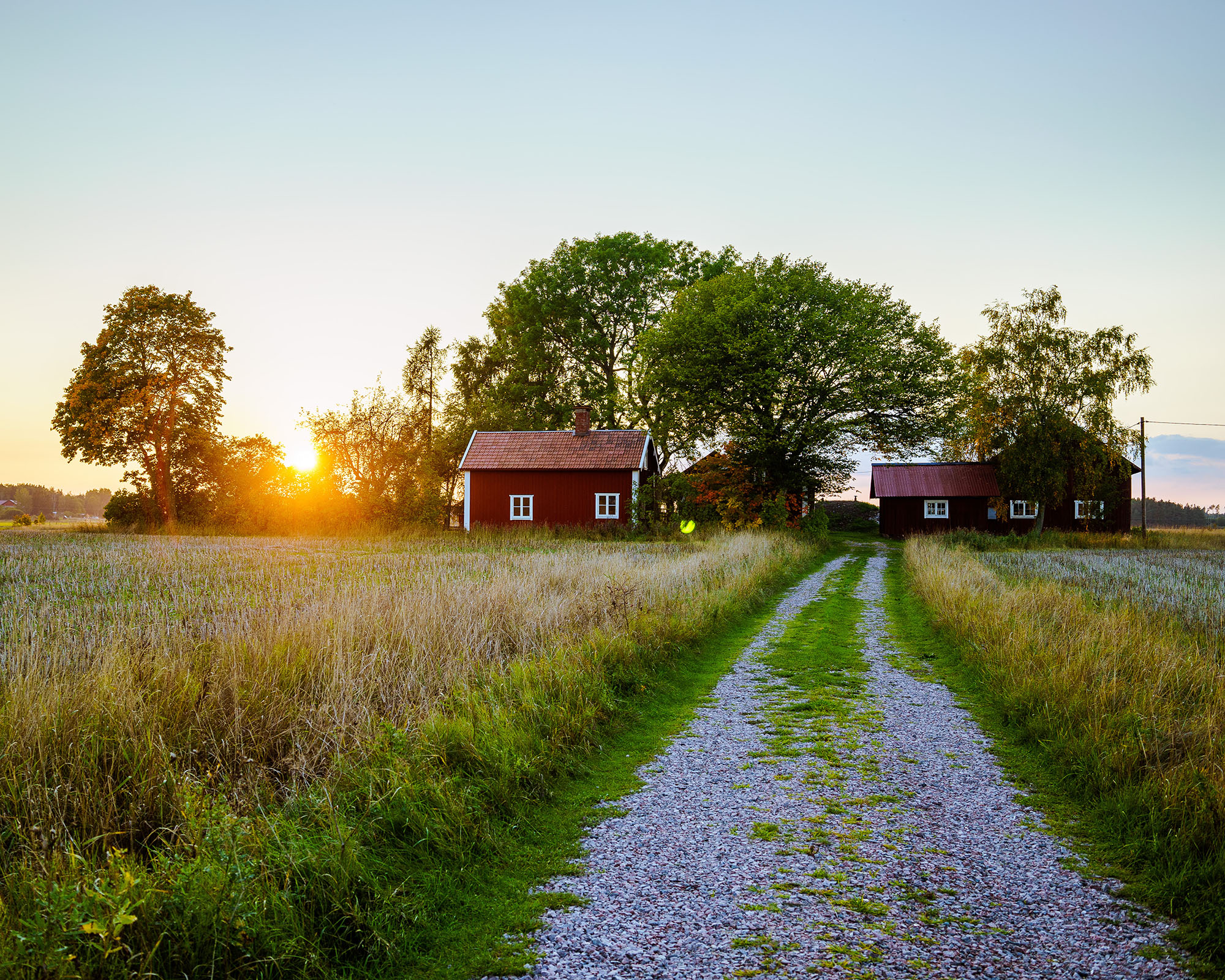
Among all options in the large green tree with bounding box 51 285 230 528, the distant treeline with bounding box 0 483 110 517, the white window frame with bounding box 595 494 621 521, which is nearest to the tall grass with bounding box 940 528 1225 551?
the white window frame with bounding box 595 494 621 521

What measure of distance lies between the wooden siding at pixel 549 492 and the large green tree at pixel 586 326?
342 inches

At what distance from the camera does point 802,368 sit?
3500cm

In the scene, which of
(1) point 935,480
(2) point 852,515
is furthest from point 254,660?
(2) point 852,515

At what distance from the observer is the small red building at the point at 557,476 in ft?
119

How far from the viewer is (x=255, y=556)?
21.4m

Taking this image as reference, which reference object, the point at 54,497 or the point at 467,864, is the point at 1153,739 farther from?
the point at 54,497

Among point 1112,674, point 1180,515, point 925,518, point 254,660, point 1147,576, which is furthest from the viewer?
point 1180,515

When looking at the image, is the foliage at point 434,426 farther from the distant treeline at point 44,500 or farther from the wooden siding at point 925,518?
the distant treeline at point 44,500

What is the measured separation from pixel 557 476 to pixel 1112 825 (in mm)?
32885

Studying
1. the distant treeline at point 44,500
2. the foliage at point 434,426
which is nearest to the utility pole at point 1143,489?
the foliage at point 434,426

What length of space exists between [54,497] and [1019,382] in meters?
140

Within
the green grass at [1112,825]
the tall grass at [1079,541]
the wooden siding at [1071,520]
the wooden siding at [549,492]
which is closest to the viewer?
the green grass at [1112,825]

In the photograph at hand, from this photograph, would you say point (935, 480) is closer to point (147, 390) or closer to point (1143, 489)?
point (1143, 489)

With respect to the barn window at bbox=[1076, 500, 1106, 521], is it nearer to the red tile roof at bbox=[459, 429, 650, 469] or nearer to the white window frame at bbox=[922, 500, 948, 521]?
the white window frame at bbox=[922, 500, 948, 521]
